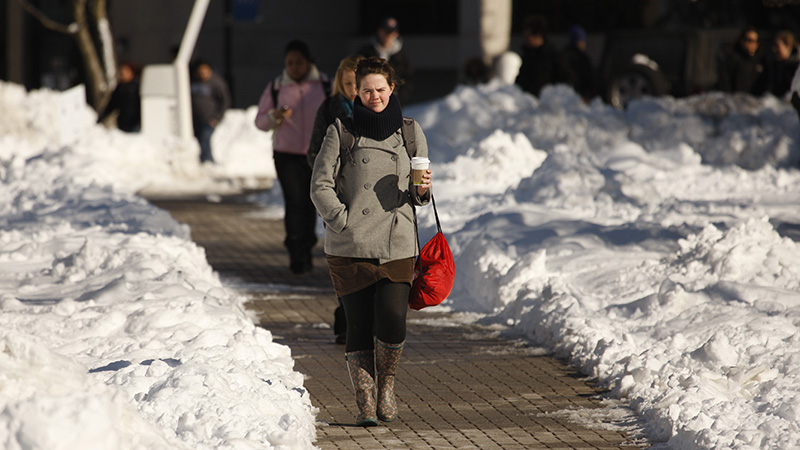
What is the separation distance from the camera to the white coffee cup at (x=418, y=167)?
5.19 metres

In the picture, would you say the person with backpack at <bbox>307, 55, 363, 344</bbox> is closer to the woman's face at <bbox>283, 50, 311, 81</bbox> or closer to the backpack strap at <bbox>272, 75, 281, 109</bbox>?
the woman's face at <bbox>283, 50, 311, 81</bbox>

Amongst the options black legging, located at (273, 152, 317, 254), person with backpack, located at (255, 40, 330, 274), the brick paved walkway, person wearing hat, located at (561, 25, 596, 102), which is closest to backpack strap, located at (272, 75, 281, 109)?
person with backpack, located at (255, 40, 330, 274)

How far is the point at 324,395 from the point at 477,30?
14844mm

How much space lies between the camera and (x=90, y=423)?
375cm

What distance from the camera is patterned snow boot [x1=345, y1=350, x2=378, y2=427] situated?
17.9ft

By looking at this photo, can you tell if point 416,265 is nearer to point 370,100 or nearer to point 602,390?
point 370,100

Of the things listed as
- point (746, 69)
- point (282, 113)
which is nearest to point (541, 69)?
point (746, 69)

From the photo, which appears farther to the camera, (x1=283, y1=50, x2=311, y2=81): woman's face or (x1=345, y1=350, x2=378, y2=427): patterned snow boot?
(x1=283, y1=50, x2=311, y2=81): woman's face

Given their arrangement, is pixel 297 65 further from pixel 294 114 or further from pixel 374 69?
pixel 374 69

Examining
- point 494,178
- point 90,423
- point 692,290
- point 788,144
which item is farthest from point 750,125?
point 90,423

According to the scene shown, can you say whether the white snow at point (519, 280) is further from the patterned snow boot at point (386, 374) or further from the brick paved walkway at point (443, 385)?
the patterned snow boot at point (386, 374)

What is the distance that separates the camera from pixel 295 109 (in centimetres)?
920

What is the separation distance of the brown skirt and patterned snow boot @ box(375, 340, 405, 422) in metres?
0.29

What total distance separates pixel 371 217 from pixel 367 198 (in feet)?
0.29
